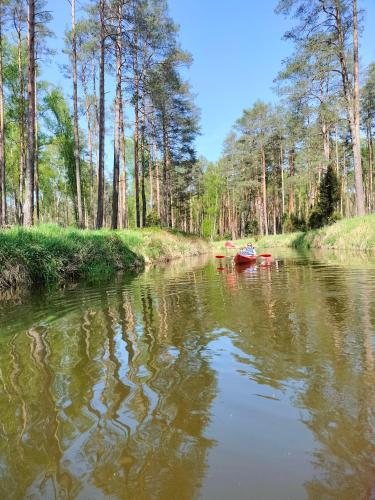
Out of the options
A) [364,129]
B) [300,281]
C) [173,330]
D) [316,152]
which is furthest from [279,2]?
[364,129]

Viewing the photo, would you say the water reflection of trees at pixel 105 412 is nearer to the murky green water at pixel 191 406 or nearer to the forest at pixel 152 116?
the murky green water at pixel 191 406

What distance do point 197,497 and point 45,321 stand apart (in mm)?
4402

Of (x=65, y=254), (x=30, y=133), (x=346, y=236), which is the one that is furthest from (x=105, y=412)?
(x=346, y=236)

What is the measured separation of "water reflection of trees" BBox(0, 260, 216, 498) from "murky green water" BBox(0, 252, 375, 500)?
0.01 meters

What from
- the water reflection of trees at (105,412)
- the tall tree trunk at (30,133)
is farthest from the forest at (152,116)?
the water reflection of trees at (105,412)

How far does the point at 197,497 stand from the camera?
1.74 metres

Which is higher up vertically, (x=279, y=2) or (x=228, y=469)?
(x=279, y=2)

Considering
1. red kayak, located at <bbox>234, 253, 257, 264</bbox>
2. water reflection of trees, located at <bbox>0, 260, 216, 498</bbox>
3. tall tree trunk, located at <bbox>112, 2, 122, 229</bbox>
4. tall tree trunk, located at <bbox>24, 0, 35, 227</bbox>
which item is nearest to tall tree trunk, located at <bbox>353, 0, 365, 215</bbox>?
red kayak, located at <bbox>234, 253, 257, 264</bbox>

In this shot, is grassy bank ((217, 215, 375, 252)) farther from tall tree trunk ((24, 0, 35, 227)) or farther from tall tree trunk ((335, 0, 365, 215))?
tall tree trunk ((24, 0, 35, 227))

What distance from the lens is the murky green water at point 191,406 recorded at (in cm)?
186

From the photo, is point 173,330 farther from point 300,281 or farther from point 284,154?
point 284,154


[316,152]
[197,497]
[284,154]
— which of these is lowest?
[197,497]

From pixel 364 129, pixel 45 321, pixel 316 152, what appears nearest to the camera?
pixel 45 321

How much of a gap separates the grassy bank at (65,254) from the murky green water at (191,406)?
3.67 metres
